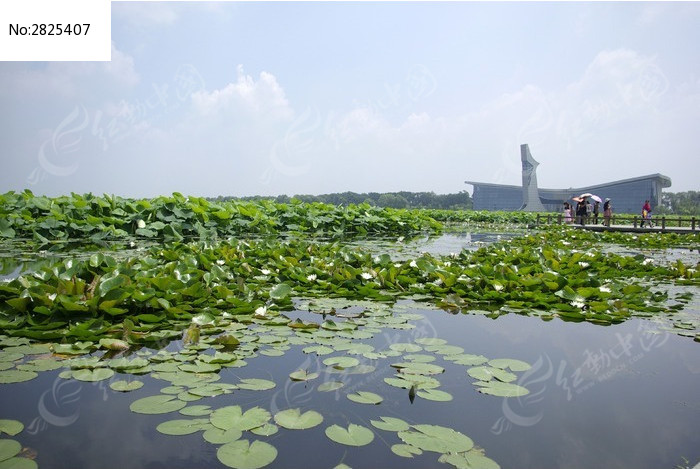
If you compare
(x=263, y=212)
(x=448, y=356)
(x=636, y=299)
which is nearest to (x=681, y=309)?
(x=636, y=299)

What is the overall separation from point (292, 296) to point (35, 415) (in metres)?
2.22

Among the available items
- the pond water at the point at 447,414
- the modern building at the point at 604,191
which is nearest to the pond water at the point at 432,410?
the pond water at the point at 447,414

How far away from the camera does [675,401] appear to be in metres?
1.84

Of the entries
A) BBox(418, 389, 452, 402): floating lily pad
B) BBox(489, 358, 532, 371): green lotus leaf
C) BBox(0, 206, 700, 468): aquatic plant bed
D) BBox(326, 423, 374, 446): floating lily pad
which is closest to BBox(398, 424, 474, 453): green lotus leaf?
BBox(0, 206, 700, 468): aquatic plant bed

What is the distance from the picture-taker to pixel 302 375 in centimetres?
199

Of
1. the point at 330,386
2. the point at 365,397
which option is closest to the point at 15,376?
the point at 330,386

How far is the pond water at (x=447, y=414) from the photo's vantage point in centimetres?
141

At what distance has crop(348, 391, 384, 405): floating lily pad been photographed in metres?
1.75

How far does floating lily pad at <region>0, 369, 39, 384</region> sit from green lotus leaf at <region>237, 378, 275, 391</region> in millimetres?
906

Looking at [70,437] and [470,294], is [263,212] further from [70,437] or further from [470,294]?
[70,437]

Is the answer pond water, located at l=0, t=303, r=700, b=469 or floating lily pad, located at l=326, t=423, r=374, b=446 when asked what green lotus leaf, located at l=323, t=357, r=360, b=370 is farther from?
floating lily pad, located at l=326, t=423, r=374, b=446

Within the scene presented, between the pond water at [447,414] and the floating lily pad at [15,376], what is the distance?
3cm

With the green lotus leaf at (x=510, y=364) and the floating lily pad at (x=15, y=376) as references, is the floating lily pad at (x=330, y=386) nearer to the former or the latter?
the green lotus leaf at (x=510, y=364)

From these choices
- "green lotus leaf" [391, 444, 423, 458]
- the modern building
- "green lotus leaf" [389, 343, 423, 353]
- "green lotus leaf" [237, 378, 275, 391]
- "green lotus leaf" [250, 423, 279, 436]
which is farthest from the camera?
the modern building
